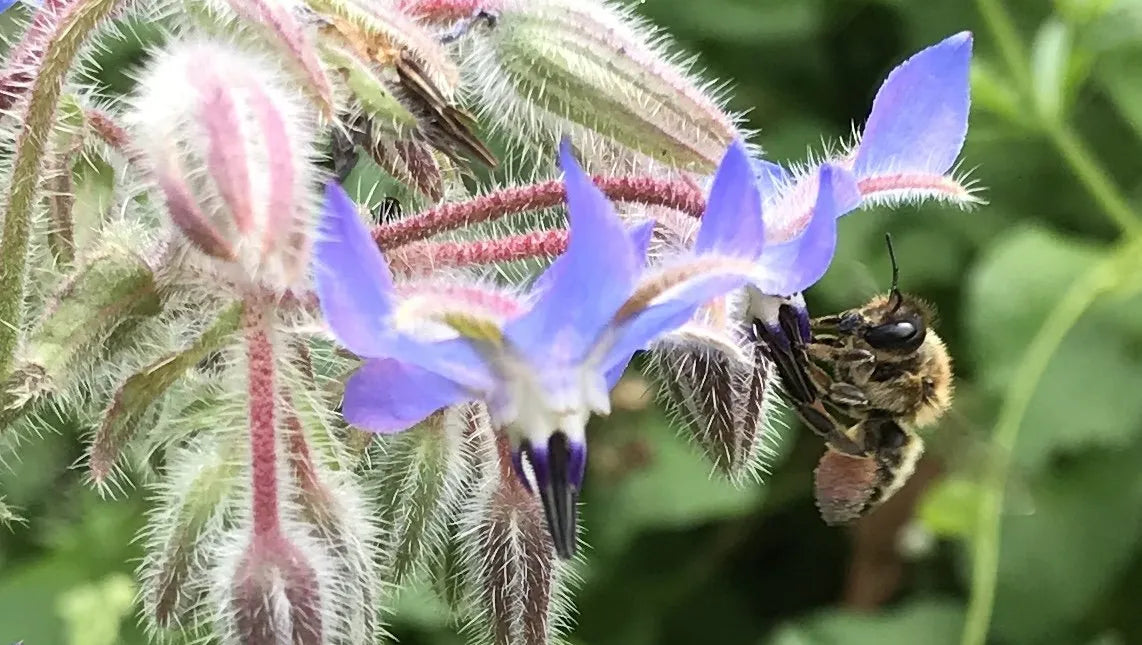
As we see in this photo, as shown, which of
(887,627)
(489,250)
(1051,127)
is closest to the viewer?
(489,250)

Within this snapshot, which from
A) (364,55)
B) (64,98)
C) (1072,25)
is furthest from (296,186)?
(1072,25)

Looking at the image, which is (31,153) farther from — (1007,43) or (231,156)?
(1007,43)

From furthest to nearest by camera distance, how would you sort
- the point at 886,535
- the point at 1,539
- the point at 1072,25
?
the point at 886,535, the point at 1,539, the point at 1072,25

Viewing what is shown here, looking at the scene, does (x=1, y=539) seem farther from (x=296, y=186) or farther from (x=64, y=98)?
(x=296, y=186)

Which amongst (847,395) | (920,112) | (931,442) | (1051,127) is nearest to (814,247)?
(920,112)

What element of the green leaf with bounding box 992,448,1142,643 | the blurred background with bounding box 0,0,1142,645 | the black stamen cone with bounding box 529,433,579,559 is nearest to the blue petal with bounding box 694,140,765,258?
the black stamen cone with bounding box 529,433,579,559

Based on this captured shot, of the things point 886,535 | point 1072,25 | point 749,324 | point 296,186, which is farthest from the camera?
point 886,535

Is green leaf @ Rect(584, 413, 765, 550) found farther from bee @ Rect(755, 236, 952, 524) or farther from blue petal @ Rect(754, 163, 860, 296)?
blue petal @ Rect(754, 163, 860, 296)
